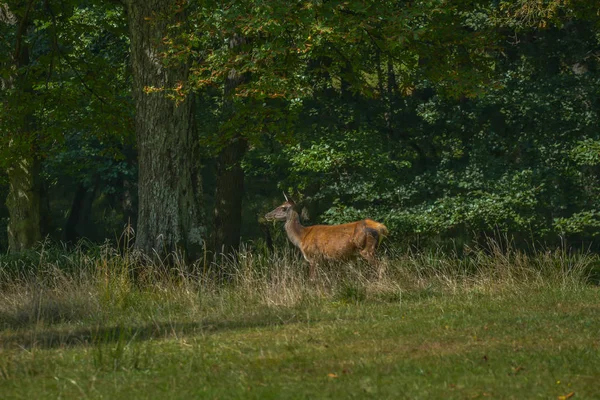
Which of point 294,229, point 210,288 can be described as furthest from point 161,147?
point 294,229

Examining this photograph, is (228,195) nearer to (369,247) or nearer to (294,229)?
(294,229)

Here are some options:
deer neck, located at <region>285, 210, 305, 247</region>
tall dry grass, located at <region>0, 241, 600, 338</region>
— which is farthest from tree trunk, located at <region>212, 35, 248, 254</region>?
tall dry grass, located at <region>0, 241, 600, 338</region>

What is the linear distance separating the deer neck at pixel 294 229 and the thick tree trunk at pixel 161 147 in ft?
10.5

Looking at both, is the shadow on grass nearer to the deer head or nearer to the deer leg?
the deer leg

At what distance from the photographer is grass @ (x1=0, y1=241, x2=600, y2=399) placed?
8641 mm

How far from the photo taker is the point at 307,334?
1148 cm

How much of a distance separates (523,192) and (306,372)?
47.4 feet

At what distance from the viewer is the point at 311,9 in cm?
1662

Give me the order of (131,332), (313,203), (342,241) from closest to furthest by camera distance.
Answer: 1. (131,332)
2. (342,241)
3. (313,203)

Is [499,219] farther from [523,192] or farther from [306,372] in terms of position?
[306,372]

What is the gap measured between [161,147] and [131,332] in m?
6.16

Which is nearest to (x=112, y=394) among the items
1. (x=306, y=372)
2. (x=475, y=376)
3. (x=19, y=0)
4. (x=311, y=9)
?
(x=306, y=372)

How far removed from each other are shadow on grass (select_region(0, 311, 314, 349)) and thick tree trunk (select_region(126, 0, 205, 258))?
4802mm

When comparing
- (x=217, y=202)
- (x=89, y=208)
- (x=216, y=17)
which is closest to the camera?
(x=216, y=17)
